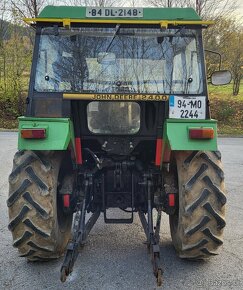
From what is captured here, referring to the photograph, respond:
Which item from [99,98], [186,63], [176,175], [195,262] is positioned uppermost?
[186,63]

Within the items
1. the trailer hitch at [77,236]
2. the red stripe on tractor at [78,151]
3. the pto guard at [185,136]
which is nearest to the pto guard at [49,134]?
the red stripe on tractor at [78,151]

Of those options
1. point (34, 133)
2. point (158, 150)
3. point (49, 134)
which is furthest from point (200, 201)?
point (34, 133)

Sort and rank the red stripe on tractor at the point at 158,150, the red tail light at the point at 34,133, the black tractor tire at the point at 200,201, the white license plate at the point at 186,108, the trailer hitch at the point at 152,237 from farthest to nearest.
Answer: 1. the red stripe on tractor at the point at 158,150
2. the white license plate at the point at 186,108
3. the black tractor tire at the point at 200,201
4. the red tail light at the point at 34,133
5. the trailer hitch at the point at 152,237

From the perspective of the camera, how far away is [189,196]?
3.44 m

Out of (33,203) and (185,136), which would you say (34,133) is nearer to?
(33,203)

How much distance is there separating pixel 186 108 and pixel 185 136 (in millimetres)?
340

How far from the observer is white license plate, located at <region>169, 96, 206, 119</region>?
3.60 metres

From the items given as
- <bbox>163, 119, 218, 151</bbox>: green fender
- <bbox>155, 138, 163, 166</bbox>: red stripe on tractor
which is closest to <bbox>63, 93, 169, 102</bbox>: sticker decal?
<bbox>163, 119, 218, 151</bbox>: green fender

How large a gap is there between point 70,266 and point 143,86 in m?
1.72

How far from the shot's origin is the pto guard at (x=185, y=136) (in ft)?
11.0

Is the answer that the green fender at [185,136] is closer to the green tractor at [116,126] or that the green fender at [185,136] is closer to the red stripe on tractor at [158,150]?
the green tractor at [116,126]

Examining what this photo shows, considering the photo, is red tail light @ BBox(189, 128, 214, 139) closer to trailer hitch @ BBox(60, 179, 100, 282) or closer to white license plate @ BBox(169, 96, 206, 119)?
white license plate @ BBox(169, 96, 206, 119)

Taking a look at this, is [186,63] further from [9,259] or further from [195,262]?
[9,259]

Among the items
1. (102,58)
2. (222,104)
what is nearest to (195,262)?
(102,58)
